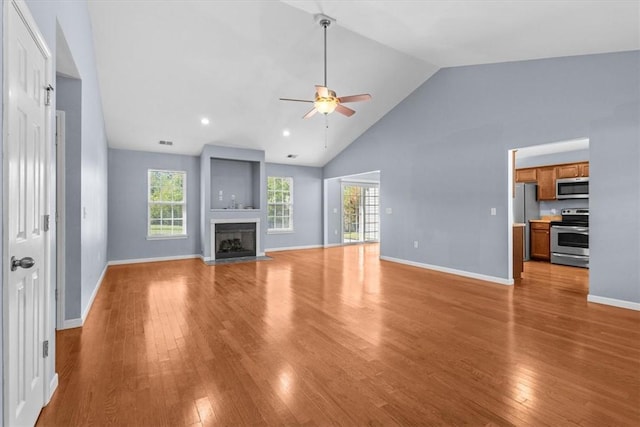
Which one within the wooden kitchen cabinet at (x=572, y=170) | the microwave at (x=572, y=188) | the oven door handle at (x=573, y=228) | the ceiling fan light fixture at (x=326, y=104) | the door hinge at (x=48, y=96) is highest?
the ceiling fan light fixture at (x=326, y=104)

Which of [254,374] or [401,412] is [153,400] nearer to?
[254,374]

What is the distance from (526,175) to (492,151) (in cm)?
294

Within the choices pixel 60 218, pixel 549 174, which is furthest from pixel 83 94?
pixel 549 174

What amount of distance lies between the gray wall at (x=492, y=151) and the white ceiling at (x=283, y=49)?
0.29m

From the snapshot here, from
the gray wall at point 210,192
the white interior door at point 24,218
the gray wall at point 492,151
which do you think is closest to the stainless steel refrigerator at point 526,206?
the gray wall at point 492,151

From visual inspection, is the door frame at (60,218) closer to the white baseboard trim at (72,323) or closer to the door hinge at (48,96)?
the white baseboard trim at (72,323)

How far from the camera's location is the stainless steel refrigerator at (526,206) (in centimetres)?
705

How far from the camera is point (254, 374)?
228 cm

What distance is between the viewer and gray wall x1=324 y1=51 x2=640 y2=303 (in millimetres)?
3824

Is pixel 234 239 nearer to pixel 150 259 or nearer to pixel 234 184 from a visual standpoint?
pixel 234 184

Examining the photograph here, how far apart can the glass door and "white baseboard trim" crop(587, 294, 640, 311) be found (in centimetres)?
670

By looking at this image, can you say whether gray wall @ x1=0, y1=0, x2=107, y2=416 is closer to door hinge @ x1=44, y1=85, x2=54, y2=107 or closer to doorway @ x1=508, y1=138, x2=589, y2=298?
door hinge @ x1=44, y1=85, x2=54, y2=107

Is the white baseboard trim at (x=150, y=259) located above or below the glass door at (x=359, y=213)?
below

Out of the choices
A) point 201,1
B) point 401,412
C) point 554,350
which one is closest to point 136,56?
point 201,1
